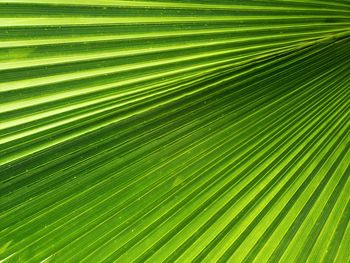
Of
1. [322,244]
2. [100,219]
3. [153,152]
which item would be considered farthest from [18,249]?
[322,244]

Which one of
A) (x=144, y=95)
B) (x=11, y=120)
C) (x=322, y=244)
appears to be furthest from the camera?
(x=322, y=244)

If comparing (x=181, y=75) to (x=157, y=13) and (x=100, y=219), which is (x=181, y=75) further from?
(x=100, y=219)

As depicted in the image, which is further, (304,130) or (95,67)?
(304,130)

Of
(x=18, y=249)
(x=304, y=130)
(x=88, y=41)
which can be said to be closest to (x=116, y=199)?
(x=18, y=249)

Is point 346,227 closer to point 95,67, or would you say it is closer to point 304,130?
point 304,130

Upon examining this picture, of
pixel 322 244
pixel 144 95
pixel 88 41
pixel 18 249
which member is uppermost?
pixel 88 41

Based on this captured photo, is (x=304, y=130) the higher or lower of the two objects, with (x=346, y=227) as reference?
higher

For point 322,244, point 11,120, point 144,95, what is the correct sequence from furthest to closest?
1. point 322,244
2. point 144,95
3. point 11,120
